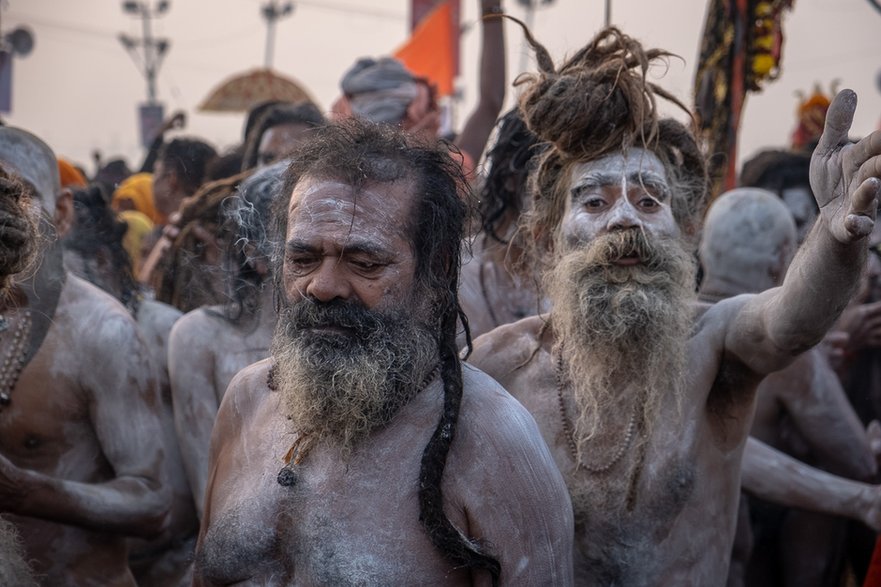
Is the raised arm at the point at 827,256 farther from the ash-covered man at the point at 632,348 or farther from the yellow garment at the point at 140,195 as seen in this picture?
the yellow garment at the point at 140,195

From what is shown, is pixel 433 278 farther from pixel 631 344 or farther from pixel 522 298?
pixel 522 298

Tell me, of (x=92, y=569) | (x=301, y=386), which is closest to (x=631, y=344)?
(x=301, y=386)

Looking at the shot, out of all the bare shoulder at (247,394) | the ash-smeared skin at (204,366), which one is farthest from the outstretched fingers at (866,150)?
the ash-smeared skin at (204,366)

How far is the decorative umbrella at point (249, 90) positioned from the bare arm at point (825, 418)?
5.81 metres

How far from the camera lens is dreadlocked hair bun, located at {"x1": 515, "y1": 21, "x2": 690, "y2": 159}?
A: 12.7 ft

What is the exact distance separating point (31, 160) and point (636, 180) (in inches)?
73.9

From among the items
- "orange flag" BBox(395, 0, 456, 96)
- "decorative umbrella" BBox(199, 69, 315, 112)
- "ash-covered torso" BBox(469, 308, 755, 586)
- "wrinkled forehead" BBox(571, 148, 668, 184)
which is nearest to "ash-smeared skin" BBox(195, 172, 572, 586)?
"ash-covered torso" BBox(469, 308, 755, 586)

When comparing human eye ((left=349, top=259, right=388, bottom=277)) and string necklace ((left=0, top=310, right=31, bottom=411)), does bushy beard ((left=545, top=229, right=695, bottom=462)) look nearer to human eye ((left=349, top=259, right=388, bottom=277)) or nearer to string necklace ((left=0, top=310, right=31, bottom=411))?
human eye ((left=349, top=259, right=388, bottom=277))

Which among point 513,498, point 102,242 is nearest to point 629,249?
point 513,498

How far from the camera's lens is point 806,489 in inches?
179

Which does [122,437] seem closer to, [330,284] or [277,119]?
[330,284]

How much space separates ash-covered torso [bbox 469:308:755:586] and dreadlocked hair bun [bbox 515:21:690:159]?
2.09ft

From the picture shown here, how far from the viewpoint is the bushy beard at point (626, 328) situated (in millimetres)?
3658

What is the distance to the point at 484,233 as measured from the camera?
493 centimetres
